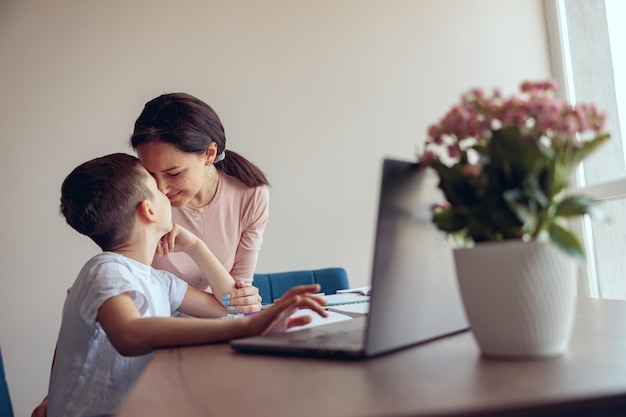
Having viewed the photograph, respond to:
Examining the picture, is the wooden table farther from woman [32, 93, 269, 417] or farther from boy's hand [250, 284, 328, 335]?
woman [32, 93, 269, 417]

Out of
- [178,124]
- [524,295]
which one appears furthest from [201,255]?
[524,295]

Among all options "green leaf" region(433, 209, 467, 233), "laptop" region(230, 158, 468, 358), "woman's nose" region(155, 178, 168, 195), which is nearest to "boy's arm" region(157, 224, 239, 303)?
"woman's nose" region(155, 178, 168, 195)

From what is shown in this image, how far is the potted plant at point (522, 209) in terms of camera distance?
658 millimetres

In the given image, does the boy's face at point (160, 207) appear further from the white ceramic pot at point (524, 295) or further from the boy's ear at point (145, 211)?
the white ceramic pot at point (524, 295)

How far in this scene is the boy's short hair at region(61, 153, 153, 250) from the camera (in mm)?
1359

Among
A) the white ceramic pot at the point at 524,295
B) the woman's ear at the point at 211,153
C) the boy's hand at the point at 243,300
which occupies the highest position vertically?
the woman's ear at the point at 211,153

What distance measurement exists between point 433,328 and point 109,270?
0.57 metres

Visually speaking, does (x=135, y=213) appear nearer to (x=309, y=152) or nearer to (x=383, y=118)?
(x=309, y=152)

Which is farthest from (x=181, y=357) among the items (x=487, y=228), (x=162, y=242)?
(x=162, y=242)

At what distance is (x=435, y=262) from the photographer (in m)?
0.85

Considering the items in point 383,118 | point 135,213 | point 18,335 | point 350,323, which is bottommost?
point 18,335

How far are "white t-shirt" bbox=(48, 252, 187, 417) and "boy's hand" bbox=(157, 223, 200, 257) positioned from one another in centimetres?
53

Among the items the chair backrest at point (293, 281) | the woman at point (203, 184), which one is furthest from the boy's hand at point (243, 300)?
the chair backrest at point (293, 281)

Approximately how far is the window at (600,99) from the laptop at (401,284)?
2395 millimetres
